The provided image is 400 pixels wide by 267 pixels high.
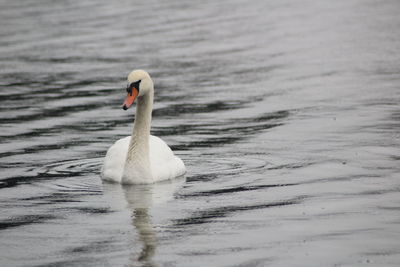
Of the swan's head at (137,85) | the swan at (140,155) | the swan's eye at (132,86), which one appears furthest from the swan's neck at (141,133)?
the swan's eye at (132,86)

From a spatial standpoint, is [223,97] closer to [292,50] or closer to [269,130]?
[269,130]

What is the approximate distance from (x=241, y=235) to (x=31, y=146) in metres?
5.37

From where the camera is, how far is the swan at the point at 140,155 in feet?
38.1

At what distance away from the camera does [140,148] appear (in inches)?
460

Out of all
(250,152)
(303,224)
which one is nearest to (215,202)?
(303,224)

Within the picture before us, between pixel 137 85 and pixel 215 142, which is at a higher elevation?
pixel 137 85

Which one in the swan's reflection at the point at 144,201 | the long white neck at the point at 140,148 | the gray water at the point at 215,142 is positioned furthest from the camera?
the long white neck at the point at 140,148

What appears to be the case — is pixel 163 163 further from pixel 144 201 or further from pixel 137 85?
pixel 144 201

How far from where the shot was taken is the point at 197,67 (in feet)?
71.5

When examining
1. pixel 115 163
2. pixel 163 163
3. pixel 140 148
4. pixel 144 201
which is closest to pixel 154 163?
pixel 163 163

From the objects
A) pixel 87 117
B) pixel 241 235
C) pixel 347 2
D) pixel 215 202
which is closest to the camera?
pixel 241 235

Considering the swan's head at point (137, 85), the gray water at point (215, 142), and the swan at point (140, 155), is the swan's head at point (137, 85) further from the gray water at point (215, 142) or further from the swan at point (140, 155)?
the gray water at point (215, 142)

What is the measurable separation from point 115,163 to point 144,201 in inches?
49.0

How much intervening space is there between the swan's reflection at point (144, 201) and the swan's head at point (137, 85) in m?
0.96
